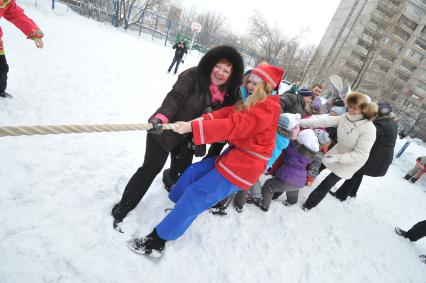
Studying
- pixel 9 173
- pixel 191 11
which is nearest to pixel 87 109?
pixel 9 173

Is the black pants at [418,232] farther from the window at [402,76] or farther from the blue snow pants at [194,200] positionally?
the window at [402,76]

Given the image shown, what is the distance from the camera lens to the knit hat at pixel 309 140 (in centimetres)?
286

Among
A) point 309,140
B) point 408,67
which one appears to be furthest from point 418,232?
point 408,67

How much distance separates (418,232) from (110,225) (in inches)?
188

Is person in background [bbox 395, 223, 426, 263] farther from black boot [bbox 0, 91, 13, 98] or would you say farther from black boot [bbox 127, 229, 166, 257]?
black boot [bbox 0, 91, 13, 98]

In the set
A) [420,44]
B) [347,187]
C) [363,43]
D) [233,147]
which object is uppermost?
[420,44]

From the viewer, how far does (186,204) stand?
77.4 inches

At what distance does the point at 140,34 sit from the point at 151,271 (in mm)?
21601

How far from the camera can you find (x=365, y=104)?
9.68 feet

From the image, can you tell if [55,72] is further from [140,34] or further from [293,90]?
[140,34]

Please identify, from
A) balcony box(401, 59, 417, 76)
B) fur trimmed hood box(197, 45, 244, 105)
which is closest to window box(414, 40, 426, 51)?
balcony box(401, 59, 417, 76)

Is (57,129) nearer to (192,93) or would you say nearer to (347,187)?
(192,93)

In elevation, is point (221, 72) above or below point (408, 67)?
below

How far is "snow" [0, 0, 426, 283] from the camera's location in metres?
1.95
